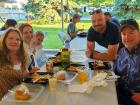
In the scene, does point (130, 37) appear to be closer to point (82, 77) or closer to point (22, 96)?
point (82, 77)

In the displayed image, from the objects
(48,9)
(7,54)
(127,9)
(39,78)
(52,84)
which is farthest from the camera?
(48,9)

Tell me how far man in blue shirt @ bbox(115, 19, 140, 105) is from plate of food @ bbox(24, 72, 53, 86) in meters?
0.63

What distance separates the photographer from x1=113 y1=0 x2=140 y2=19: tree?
5938 mm

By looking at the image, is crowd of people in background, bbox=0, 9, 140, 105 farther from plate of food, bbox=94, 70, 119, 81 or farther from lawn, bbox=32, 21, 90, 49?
lawn, bbox=32, 21, 90, 49

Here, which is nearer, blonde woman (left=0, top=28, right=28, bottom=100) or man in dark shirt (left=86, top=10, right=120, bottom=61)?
blonde woman (left=0, top=28, right=28, bottom=100)

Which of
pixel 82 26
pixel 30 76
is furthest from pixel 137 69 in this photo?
pixel 82 26

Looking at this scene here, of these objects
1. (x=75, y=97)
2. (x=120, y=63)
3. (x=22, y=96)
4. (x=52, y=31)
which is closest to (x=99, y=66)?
(x=120, y=63)

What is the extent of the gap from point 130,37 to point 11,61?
3.42 feet

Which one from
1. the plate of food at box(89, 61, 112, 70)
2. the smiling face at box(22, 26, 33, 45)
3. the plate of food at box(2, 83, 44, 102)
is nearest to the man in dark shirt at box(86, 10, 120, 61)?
the plate of food at box(89, 61, 112, 70)

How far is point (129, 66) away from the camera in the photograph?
7.47ft

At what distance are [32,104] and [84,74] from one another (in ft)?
1.97

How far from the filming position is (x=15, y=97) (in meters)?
1.73

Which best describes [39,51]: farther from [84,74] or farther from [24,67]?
[84,74]

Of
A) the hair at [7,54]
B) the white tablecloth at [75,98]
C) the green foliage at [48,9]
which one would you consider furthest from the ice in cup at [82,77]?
the green foliage at [48,9]
